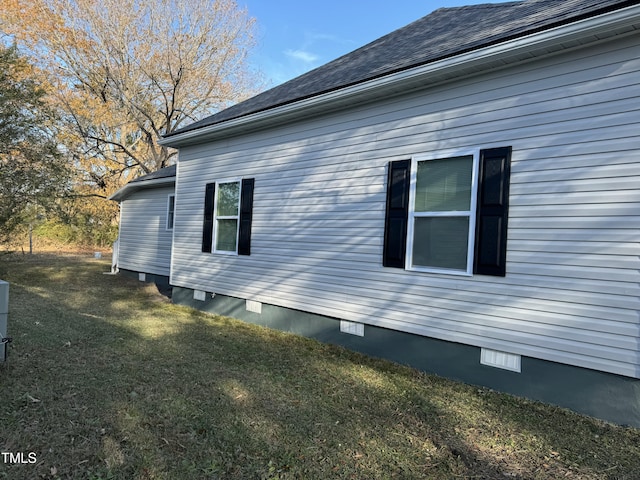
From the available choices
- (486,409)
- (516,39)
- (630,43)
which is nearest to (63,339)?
(486,409)

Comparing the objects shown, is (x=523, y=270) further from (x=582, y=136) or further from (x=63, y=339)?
(x=63, y=339)

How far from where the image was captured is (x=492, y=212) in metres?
4.17

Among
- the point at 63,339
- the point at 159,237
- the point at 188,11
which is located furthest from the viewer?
the point at 188,11

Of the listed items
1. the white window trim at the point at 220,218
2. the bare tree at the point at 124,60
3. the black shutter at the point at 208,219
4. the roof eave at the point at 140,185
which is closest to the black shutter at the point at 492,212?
the white window trim at the point at 220,218

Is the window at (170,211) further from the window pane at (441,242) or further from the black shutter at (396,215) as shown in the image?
the window pane at (441,242)

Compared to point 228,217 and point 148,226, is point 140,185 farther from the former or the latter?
point 228,217

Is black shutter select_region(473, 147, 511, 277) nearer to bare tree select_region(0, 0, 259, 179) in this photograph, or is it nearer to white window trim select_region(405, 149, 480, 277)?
white window trim select_region(405, 149, 480, 277)

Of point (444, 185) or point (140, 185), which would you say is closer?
point (444, 185)

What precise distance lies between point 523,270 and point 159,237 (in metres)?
9.94

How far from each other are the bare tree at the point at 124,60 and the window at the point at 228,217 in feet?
42.2

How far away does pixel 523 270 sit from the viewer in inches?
157

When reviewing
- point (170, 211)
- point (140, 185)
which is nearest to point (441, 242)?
point (170, 211)

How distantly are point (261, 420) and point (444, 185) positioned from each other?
315 centimetres

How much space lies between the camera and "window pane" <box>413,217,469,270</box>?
14.5ft
